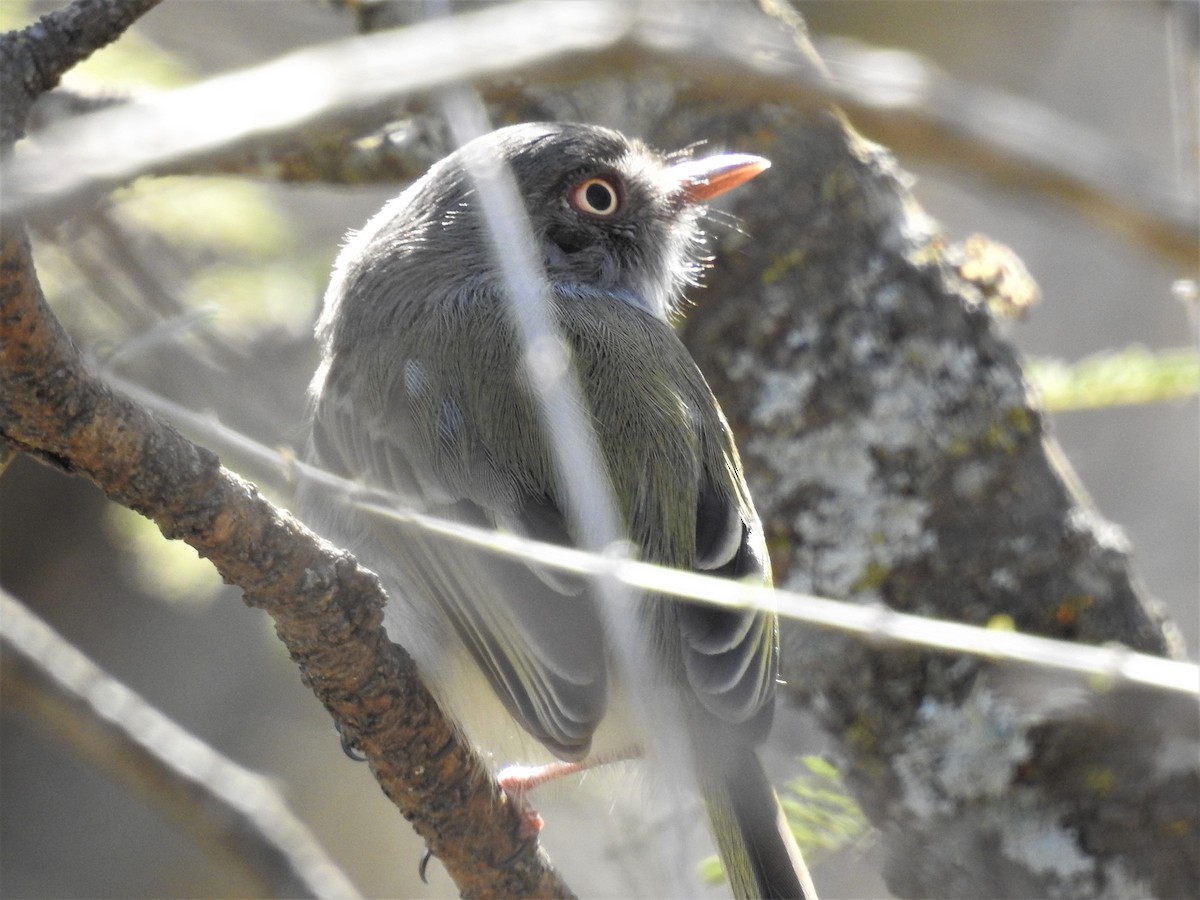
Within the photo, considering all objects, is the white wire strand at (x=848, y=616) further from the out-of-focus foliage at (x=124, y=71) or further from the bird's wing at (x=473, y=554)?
the out-of-focus foliage at (x=124, y=71)

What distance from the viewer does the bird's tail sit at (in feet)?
8.86

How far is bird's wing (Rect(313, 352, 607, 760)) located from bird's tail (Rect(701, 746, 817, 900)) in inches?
12.5

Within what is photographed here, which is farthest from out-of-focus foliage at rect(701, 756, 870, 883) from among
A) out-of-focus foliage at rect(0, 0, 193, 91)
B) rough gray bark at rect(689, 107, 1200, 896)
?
out-of-focus foliage at rect(0, 0, 193, 91)

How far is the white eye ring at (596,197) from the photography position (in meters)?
3.87

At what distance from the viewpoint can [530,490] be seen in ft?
9.68

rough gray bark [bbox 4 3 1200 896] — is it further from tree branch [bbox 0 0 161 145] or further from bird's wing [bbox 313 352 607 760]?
tree branch [bbox 0 0 161 145]

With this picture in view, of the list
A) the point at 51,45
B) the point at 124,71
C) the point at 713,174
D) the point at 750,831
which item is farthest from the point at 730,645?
the point at 124,71

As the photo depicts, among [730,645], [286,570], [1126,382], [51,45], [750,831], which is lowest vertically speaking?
[1126,382]

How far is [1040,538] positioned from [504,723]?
1.76 m

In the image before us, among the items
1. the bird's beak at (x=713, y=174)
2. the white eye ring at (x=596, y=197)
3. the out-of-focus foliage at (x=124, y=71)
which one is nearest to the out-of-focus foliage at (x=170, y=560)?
the out-of-focus foliage at (x=124, y=71)

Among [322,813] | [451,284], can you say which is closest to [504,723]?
[451,284]

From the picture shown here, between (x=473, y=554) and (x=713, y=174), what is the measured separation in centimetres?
152

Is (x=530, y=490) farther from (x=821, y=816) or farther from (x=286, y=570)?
(x=821, y=816)

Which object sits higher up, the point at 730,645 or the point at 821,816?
the point at 730,645
